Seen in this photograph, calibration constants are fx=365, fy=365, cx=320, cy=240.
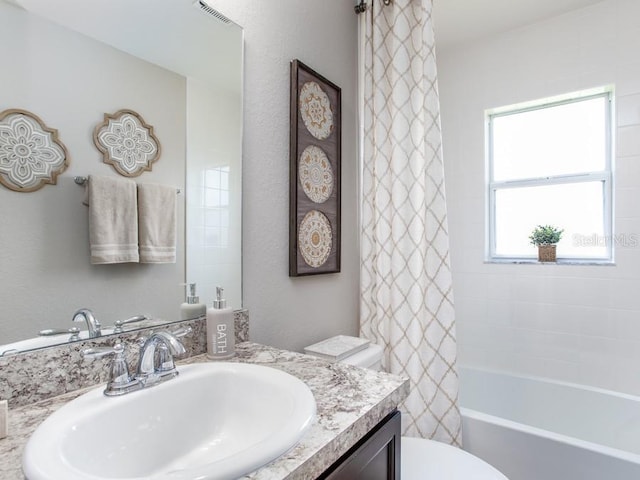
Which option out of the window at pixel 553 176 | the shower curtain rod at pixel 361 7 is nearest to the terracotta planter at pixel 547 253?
the window at pixel 553 176

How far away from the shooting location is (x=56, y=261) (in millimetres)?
801

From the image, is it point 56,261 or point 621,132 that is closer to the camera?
point 56,261

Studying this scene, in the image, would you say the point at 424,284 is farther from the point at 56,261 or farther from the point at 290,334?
the point at 56,261

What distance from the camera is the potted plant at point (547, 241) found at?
2.27 m

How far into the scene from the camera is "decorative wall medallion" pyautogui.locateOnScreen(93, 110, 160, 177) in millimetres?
882

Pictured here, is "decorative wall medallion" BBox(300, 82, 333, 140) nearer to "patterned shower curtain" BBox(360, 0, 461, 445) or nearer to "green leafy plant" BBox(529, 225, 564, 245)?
"patterned shower curtain" BBox(360, 0, 461, 445)

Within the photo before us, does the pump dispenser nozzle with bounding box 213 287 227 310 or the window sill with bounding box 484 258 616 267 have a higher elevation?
the window sill with bounding box 484 258 616 267

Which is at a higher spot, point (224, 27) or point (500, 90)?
point (500, 90)

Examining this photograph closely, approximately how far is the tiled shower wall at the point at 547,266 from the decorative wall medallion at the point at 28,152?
2.36 meters

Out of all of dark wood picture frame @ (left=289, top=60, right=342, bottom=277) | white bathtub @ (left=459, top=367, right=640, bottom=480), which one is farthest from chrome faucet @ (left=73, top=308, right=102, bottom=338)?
white bathtub @ (left=459, top=367, right=640, bottom=480)

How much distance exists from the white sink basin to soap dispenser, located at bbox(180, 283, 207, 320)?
0.20m

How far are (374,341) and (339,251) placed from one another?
47cm

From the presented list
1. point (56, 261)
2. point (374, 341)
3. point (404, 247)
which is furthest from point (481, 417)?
point (56, 261)

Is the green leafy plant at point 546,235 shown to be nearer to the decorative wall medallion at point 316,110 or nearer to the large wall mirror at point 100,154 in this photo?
the decorative wall medallion at point 316,110
